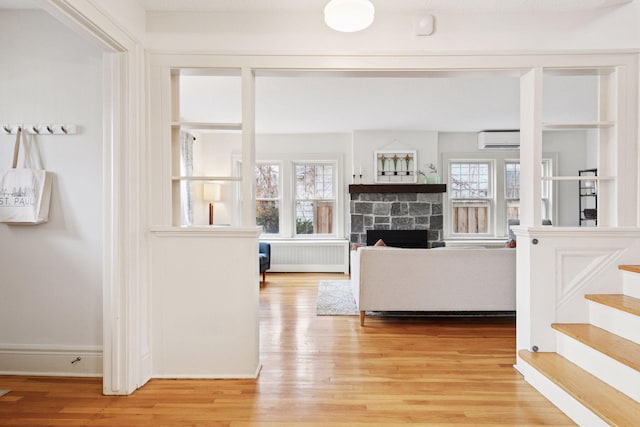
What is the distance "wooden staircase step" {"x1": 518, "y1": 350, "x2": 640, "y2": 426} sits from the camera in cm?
174

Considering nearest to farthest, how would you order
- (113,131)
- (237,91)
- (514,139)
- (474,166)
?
(113,131) → (237,91) → (514,139) → (474,166)

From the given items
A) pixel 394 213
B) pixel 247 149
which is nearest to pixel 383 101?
pixel 394 213

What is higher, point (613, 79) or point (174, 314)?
point (613, 79)

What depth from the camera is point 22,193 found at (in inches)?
98.4

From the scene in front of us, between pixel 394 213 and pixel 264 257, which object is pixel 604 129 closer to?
pixel 394 213

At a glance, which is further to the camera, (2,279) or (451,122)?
(451,122)

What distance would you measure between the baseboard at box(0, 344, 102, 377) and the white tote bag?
2.81ft

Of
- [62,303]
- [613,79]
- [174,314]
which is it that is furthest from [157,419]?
[613,79]

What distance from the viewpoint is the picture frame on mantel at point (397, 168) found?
21.9 feet

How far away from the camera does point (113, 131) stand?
2291mm

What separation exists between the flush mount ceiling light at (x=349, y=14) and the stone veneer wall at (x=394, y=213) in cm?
450

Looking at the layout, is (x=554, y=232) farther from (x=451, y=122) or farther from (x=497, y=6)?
(x=451, y=122)

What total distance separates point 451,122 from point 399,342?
13.2 feet

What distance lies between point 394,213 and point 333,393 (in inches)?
178
